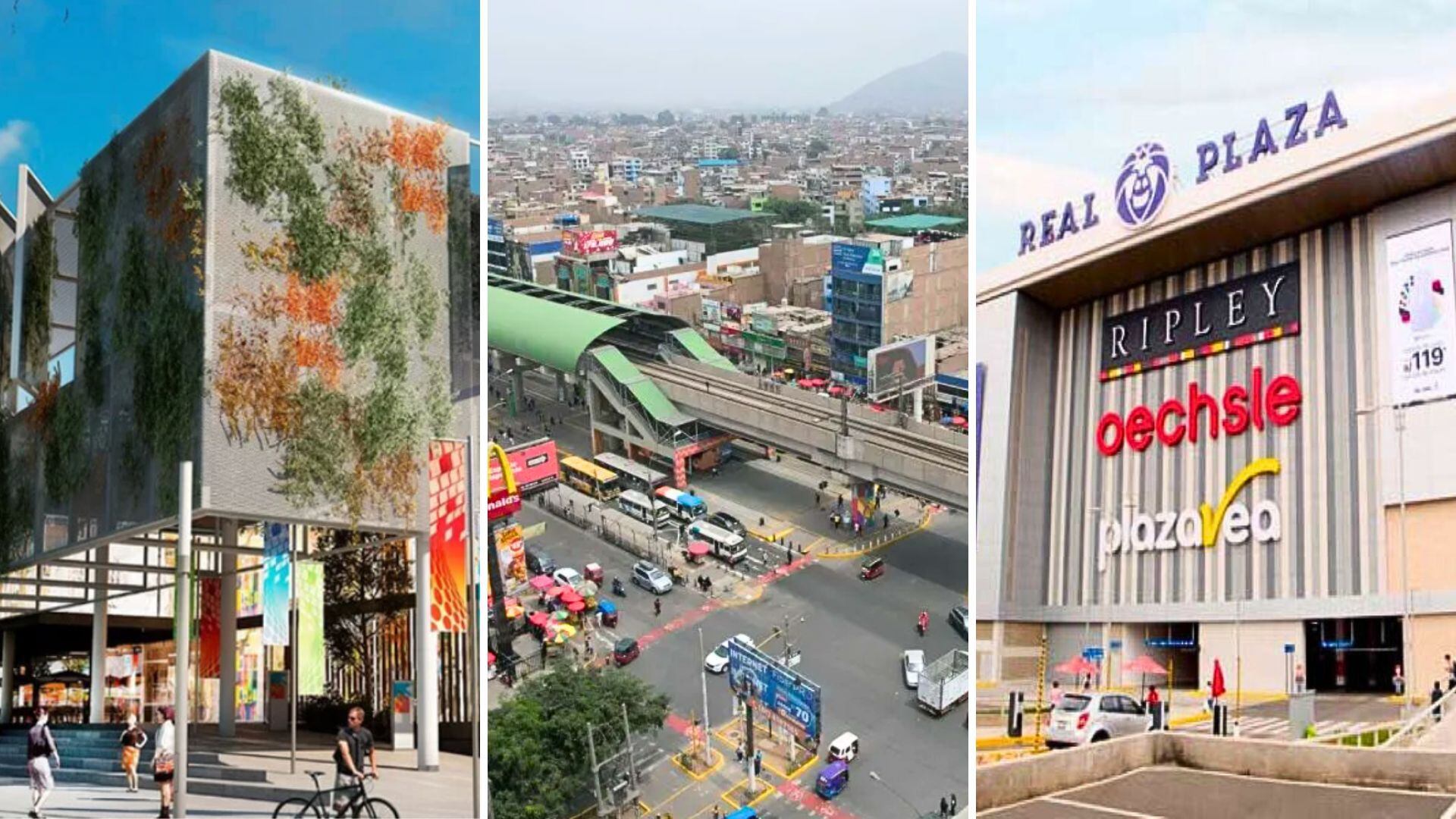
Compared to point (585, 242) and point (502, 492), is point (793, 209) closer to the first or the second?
point (585, 242)

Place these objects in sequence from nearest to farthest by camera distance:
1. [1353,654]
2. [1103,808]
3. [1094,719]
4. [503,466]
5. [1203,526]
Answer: [1353,654]
[1103,808]
[1203,526]
[1094,719]
[503,466]

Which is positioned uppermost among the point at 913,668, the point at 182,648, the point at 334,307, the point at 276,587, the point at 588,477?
the point at 334,307

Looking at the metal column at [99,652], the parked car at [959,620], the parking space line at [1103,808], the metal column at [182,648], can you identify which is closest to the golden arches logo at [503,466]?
the metal column at [182,648]

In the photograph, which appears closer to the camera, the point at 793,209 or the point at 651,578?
the point at 651,578

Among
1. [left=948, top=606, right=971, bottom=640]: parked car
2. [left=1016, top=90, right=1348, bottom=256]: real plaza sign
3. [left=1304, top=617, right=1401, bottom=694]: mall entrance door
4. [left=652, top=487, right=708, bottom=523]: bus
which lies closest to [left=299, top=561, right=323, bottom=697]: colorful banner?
[left=652, top=487, right=708, bottom=523]: bus

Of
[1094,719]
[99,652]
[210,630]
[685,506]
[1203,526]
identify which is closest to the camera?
[1203,526]

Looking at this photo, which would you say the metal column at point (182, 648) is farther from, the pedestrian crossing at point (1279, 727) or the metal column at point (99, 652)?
the pedestrian crossing at point (1279, 727)

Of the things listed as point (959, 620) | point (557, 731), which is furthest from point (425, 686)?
point (959, 620)
